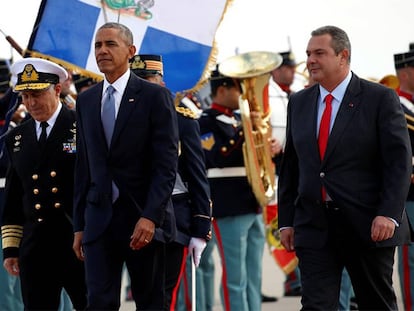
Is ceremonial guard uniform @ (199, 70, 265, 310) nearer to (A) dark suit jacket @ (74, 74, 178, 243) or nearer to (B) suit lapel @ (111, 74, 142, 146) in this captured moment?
(A) dark suit jacket @ (74, 74, 178, 243)

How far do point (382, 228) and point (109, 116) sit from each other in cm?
143

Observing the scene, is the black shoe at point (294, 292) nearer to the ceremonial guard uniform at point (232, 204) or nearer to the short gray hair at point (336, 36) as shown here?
the ceremonial guard uniform at point (232, 204)

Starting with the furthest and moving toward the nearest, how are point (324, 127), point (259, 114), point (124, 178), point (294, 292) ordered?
point (294, 292), point (259, 114), point (324, 127), point (124, 178)

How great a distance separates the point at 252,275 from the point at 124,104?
146 inches

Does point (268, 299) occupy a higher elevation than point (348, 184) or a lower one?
lower

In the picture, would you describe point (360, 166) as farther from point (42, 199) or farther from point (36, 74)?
point (36, 74)

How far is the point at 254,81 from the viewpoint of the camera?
383 inches

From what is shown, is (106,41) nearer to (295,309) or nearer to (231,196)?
(231,196)

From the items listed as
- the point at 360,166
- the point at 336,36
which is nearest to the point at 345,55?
the point at 336,36

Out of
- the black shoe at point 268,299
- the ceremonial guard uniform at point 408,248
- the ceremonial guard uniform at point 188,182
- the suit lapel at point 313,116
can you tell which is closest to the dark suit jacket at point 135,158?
the suit lapel at point 313,116

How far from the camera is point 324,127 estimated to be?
6.54m

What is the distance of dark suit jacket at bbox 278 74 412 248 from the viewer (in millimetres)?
6402

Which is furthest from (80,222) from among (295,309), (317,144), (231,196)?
(295,309)

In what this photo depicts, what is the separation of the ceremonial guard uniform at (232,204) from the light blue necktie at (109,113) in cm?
326
